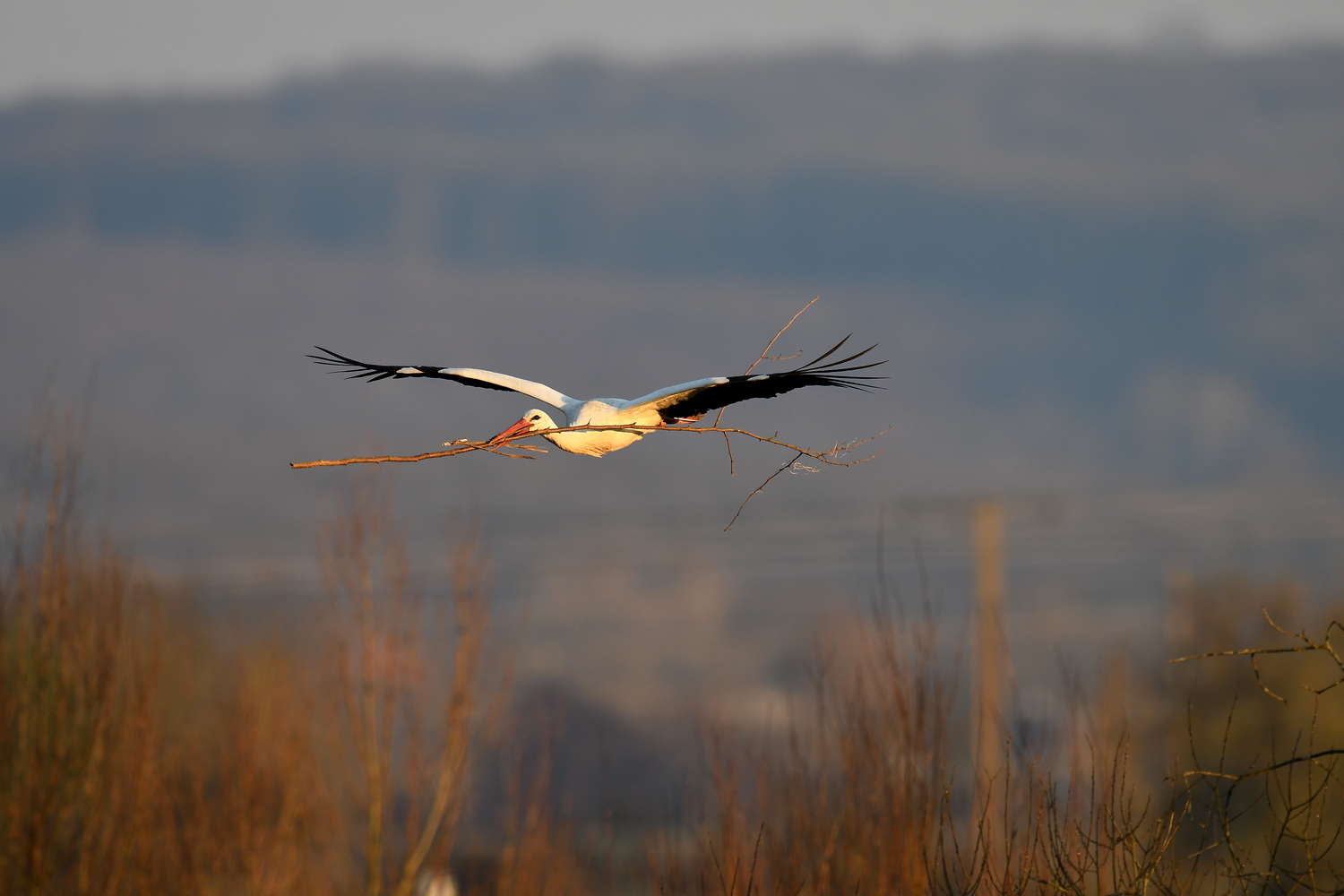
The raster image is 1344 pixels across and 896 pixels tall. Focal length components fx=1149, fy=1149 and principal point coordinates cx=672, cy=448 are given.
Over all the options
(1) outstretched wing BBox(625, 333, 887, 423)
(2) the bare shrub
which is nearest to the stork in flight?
(1) outstretched wing BBox(625, 333, 887, 423)

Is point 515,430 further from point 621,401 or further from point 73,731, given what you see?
point 73,731

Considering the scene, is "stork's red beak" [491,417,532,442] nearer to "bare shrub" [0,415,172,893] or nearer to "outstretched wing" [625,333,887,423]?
"outstretched wing" [625,333,887,423]

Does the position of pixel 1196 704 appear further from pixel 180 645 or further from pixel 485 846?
pixel 180 645

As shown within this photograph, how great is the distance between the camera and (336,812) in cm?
1068

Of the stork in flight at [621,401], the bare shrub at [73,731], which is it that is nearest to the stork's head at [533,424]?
the stork in flight at [621,401]

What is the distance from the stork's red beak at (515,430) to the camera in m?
2.86

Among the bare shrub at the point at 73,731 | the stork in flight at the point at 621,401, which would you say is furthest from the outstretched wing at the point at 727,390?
the bare shrub at the point at 73,731

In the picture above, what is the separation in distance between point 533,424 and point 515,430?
0.07 metres

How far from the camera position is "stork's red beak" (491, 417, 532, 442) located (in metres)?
2.86

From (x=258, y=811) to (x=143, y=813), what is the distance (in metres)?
1.02

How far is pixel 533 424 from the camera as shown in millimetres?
3041

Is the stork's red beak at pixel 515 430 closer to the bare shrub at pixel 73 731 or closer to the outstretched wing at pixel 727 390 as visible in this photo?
the outstretched wing at pixel 727 390

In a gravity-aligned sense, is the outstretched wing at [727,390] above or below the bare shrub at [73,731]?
above

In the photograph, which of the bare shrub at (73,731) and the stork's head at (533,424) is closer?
the stork's head at (533,424)
